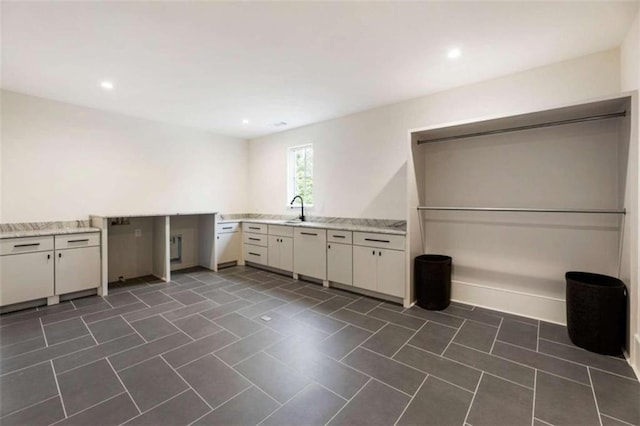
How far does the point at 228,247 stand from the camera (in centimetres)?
505

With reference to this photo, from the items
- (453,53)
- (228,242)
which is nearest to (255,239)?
(228,242)

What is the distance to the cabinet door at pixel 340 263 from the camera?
3646 millimetres

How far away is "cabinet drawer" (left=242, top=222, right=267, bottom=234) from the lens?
15.8ft

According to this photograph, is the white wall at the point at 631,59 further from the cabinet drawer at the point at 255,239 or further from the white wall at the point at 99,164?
the white wall at the point at 99,164

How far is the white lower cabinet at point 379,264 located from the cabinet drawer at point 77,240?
3.23 meters

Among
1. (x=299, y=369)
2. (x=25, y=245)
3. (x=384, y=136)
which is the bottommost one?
(x=299, y=369)

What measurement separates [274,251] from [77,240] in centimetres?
249

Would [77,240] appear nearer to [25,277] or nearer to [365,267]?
[25,277]

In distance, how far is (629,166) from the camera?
2.16 m

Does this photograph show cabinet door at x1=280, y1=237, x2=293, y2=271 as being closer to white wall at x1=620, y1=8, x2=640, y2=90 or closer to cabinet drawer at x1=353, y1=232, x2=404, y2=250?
cabinet drawer at x1=353, y1=232, x2=404, y2=250

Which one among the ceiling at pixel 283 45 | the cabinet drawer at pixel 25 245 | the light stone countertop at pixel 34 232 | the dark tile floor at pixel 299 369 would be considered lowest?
the dark tile floor at pixel 299 369

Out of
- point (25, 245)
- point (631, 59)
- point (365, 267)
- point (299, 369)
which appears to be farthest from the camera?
point (365, 267)

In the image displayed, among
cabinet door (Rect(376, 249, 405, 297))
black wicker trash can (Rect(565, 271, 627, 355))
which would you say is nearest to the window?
cabinet door (Rect(376, 249, 405, 297))

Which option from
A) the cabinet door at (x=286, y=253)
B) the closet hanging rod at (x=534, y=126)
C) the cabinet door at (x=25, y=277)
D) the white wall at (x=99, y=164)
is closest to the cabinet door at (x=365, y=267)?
the cabinet door at (x=286, y=253)
